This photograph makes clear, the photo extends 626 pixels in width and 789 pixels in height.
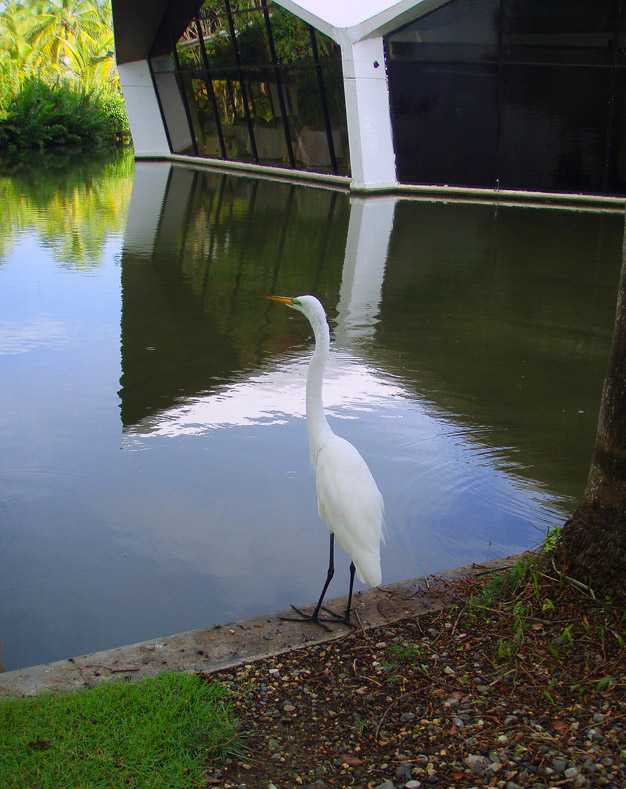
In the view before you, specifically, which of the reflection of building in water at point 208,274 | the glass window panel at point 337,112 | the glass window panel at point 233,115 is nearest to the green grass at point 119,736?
the reflection of building in water at point 208,274

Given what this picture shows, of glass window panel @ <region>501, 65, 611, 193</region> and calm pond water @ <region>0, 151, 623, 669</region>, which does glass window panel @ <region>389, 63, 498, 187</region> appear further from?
calm pond water @ <region>0, 151, 623, 669</region>

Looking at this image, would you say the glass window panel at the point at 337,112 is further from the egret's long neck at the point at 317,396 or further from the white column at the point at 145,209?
the egret's long neck at the point at 317,396

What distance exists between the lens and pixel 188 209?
16.7m

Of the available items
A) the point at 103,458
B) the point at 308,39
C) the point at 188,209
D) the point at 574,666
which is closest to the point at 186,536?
the point at 103,458

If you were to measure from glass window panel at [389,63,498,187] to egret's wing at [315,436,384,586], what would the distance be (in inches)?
642

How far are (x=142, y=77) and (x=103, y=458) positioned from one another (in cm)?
2684

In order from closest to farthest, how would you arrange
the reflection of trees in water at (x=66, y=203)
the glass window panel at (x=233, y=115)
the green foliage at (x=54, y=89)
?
1. the reflection of trees in water at (x=66, y=203)
2. the glass window panel at (x=233, y=115)
3. the green foliage at (x=54, y=89)

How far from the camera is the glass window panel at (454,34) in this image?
17.6 m

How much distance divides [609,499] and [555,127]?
1613 cm

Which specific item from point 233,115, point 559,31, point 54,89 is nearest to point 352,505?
point 559,31

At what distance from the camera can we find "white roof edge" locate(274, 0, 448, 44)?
57.7 feet

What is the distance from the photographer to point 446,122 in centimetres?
1867

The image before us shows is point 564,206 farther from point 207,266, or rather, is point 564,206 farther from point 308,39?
point 207,266

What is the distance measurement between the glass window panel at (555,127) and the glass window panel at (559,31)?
251mm
